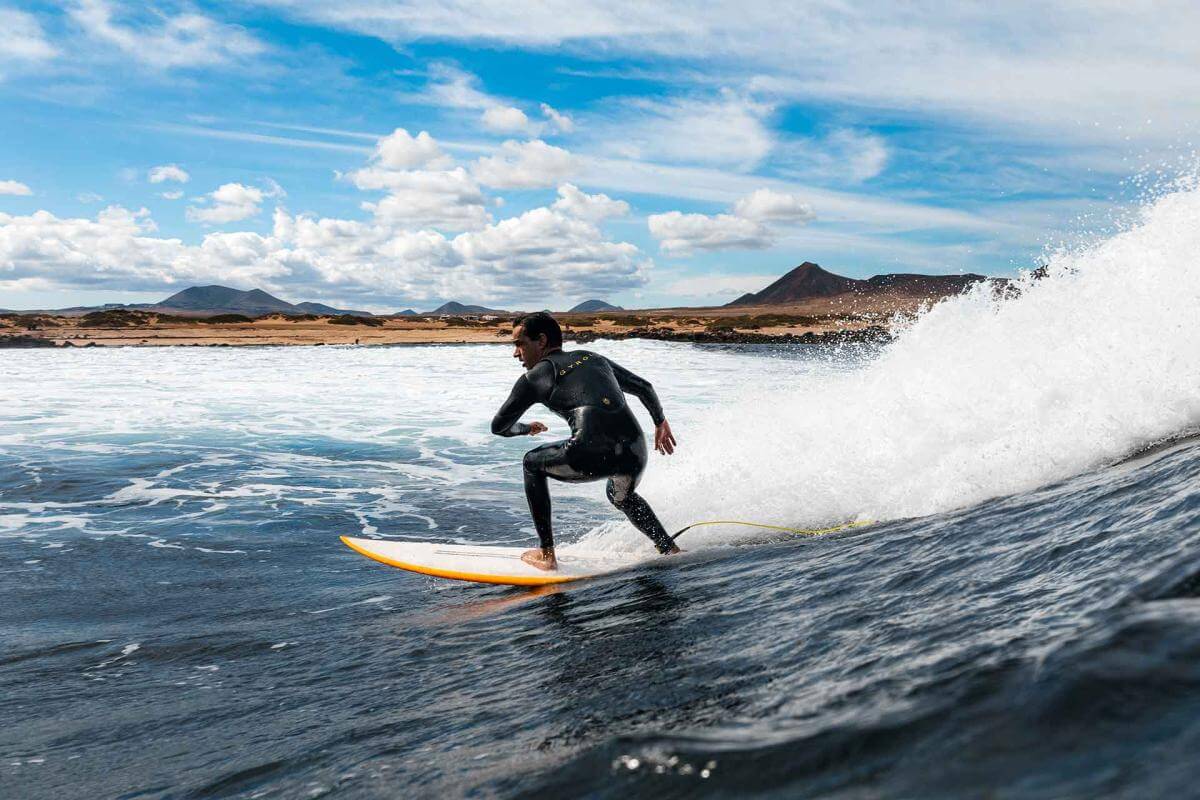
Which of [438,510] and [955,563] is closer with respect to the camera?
[955,563]

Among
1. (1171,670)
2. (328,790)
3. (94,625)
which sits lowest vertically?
(94,625)

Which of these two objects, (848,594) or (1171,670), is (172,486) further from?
(1171,670)

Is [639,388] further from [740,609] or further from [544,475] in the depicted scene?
[740,609]

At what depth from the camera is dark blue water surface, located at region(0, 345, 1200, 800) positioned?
2123mm

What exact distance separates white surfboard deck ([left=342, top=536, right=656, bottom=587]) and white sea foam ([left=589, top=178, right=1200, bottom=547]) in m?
0.79

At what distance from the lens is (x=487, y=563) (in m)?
7.32

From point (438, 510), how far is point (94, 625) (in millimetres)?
5056

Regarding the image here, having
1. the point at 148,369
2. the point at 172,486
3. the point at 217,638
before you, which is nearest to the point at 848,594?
the point at 217,638

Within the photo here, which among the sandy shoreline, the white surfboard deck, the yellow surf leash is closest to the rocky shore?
the sandy shoreline

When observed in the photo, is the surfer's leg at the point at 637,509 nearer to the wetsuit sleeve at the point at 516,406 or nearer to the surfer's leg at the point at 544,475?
the surfer's leg at the point at 544,475

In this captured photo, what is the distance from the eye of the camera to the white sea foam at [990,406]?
6.54 meters

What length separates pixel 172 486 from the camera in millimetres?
12461

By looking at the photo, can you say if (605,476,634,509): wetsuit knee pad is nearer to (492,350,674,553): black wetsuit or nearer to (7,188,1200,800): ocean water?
(492,350,674,553): black wetsuit

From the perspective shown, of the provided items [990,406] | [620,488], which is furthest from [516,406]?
[990,406]
